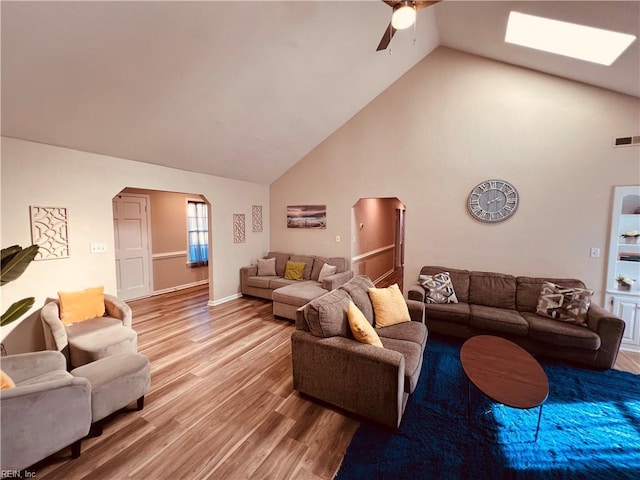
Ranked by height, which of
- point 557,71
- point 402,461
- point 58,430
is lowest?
point 402,461

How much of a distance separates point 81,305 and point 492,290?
5288mm

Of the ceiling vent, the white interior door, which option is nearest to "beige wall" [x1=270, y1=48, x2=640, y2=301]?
the ceiling vent

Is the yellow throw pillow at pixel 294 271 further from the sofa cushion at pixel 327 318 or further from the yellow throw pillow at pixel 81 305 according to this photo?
the yellow throw pillow at pixel 81 305

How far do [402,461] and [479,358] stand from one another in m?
1.10

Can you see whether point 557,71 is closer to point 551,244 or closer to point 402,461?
point 551,244

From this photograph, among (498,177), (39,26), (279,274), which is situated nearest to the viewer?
(39,26)

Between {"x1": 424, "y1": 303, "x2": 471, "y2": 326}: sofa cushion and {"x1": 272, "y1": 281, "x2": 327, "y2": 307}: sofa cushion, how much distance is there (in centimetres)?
169

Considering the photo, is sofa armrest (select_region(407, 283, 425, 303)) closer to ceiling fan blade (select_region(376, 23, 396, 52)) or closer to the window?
ceiling fan blade (select_region(376, 23, 396, 52))

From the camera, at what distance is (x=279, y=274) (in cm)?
564

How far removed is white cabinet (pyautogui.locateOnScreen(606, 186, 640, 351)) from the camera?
3232 millimetres

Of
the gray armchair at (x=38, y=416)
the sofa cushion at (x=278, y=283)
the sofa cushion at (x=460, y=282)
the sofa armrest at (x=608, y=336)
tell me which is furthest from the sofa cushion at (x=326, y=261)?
the gray armchair at (x=38, y=416)

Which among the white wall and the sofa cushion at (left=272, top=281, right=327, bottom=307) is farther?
the sofa cushion at (left=272, top=281, right=327, bottom=307)

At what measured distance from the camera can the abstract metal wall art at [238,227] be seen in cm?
538

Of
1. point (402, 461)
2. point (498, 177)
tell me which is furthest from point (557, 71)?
point (402, 461)
